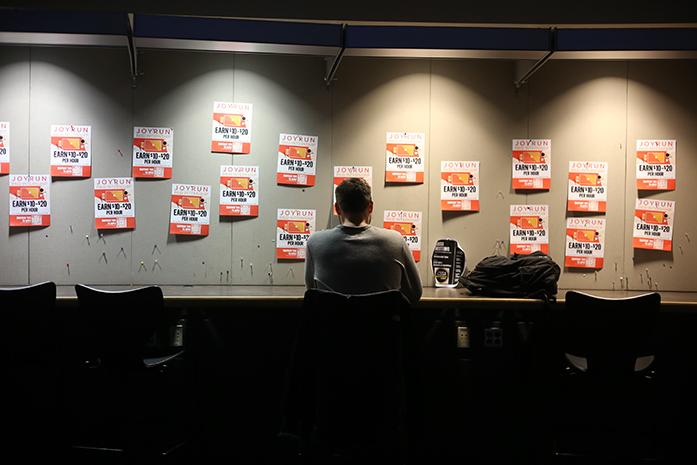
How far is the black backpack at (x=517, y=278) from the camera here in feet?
10.1

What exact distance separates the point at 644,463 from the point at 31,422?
3.47m

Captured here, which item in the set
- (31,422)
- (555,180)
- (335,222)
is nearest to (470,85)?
(555,180)

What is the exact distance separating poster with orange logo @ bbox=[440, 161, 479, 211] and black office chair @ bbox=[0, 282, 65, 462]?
246cm

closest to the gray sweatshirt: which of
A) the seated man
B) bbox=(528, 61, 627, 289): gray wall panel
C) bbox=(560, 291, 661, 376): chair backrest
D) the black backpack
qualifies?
the seated man

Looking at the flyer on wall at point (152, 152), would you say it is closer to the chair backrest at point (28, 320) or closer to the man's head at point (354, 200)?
the chair backrest at point (28, 320)

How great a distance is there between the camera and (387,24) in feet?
12.2

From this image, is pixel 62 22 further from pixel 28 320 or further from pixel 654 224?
pixel 654 224

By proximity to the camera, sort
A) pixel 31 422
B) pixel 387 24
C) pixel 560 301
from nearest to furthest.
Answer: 1. pixel 560 301
2. pixel 31 422
3. pixel 387 24

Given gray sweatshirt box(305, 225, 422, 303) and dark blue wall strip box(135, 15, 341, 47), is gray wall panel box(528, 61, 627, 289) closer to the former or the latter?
dark blue wall strip box(135, 15, 341, 47)

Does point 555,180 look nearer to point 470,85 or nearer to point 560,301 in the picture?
point 470,85

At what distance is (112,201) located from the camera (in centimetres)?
379

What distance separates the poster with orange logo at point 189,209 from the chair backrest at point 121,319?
1.23 m

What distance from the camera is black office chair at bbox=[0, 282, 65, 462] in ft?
8.63

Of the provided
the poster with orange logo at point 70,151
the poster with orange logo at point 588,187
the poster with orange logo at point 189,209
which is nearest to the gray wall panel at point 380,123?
the poster with orange logo at point 189,209
